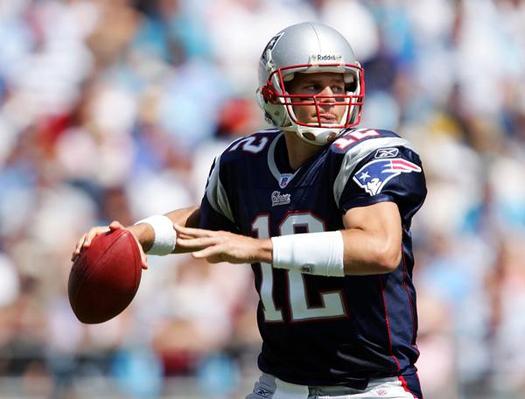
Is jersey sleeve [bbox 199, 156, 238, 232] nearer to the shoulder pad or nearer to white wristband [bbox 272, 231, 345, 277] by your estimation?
the shoulder pad

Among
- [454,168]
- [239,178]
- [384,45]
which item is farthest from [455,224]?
[239,178]

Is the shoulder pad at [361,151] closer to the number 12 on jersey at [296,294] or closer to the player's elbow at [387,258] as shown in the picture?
the number 12 on jersey at [296,294]

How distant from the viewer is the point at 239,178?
14.1 feet

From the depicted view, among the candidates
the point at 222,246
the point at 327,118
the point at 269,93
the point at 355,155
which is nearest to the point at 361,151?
the point at 355,155

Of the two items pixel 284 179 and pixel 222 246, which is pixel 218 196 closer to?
pixel 284 179

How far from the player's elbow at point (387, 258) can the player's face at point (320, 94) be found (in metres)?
0.69

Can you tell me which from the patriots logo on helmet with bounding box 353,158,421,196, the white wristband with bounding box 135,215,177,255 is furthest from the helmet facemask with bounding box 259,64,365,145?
the white wristband with bounding box 135,215,177,255

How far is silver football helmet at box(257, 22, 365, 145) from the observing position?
407cm

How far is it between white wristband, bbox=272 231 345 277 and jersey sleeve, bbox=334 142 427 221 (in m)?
0.21

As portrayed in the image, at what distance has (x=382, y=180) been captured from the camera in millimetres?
3736

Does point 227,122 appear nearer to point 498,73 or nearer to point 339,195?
point 498,73

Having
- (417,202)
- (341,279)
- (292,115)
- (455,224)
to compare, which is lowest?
(455,224)

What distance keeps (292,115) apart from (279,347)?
2.84ft

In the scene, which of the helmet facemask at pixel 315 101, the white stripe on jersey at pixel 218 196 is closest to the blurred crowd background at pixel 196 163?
the white stripe on jersey at pixel 218 196
